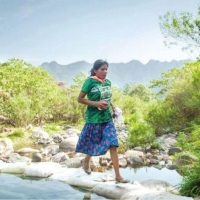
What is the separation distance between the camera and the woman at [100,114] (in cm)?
475

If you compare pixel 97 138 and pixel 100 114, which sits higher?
pixel 100 114

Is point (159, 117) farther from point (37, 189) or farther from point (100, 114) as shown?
point (37, 189)

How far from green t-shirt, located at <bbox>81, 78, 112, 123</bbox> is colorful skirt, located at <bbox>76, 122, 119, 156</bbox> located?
0.31 ft

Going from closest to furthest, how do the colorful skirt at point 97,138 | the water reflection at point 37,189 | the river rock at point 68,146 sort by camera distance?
1. the water reflection at point 37,189
2. the colorful skirt at point 97,138
3. the river rock at point 68,146

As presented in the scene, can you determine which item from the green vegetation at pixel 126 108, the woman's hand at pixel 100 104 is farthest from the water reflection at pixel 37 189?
the green vegetation at pixel 126 108

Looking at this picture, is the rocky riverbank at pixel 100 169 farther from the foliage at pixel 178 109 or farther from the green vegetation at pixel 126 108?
the foliage at pixel 178 109

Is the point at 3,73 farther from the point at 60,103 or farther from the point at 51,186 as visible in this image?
the point at 51,186

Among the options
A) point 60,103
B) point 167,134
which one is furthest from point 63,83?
point 167,134

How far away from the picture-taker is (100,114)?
4.87m

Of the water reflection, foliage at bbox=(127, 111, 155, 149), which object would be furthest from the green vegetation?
the water reflection

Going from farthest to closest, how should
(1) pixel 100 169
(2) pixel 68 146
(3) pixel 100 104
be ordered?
1. (2) pixel 68 146
2. (1) pixel 100 169
3. (3) pixel 100 104

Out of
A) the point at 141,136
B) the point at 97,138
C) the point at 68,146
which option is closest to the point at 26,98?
the point at 68,146

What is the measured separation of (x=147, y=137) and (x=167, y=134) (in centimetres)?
186

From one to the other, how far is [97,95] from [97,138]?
0.62 metres
